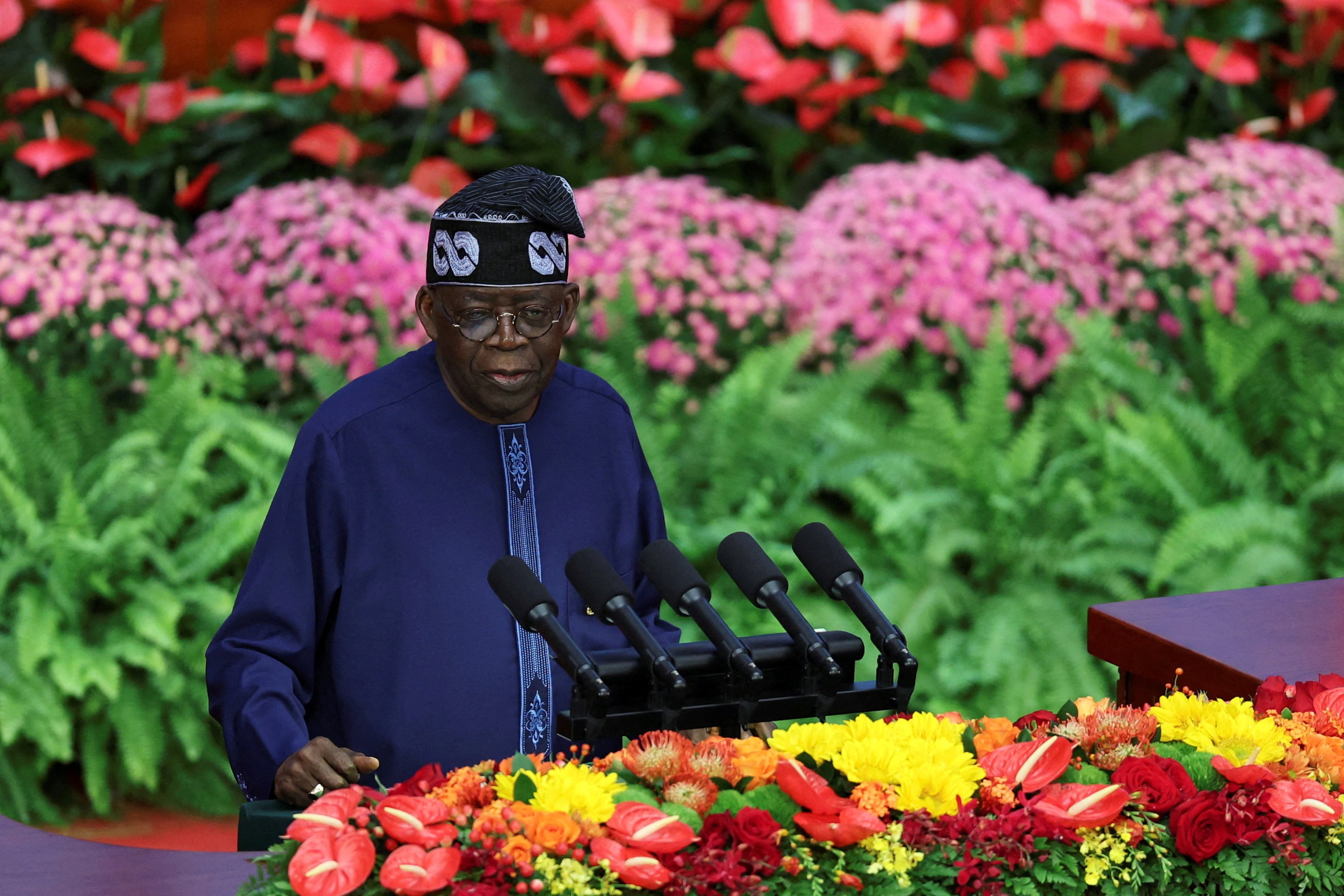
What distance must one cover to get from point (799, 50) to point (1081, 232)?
1.41m

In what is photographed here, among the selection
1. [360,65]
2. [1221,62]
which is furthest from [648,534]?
[1221,62]

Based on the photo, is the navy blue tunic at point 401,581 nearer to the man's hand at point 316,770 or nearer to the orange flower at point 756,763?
the man's hand at point 316,770

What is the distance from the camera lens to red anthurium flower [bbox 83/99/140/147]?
17.5 feet

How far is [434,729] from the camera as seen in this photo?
237 centimetres

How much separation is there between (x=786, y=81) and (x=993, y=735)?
4.13 metres

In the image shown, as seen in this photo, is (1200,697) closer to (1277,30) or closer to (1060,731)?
(1060,731)

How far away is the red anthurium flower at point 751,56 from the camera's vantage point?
5.70 metres

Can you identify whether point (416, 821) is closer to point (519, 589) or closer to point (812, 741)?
point (519, 589)

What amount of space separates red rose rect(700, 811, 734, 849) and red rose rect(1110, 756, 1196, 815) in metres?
0.42

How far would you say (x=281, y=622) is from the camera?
2.31 meters

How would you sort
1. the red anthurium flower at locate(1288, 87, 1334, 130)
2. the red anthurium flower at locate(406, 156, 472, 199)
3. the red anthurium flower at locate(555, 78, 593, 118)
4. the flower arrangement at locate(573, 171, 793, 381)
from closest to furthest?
the flower arrangement at locate(573, 171, 793, 381)
the red anthurium flower at locate(406, 156, 472, 199)
the red anthurium flower at locate(555, 78, 593, 118)
the red anthurium flower at locate(1288, 87, 1334, 130)

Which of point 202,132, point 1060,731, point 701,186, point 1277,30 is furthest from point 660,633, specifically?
point 1277,30

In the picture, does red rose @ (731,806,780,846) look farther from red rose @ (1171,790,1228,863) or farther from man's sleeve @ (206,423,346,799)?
man's sleeve @ (206,423,346,799)

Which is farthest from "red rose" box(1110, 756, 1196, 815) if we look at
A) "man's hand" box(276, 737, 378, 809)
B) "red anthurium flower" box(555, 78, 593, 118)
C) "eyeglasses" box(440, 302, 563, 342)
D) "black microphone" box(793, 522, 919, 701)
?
Answer: "red anthurium flower" box(555, 78, 593, 118)
